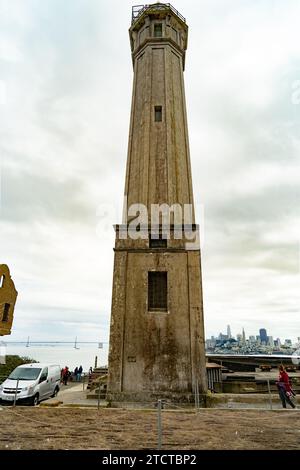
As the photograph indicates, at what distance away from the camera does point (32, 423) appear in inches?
337

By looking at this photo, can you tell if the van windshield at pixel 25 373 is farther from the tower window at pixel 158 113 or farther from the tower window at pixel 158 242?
the tower window at pixel 158 113

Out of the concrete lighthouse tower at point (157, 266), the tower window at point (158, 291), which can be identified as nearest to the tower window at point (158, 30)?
the concrete lighthouse tower at point (157, 266)

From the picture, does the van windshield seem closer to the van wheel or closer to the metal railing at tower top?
the van wheel

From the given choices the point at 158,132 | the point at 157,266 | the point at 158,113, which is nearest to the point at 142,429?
the point at 157,266

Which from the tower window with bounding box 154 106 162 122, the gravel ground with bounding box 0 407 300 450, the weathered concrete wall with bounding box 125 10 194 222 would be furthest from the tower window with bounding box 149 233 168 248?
the tower window with bounding box 154 106 162 122

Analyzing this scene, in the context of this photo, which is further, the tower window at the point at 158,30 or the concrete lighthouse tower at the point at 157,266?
the tower window at the point at 158,30

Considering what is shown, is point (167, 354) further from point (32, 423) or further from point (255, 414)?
point (32, 423)

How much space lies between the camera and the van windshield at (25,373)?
48.0 ft

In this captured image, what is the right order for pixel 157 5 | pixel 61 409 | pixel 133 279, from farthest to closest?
pixel 157 5
pixel 133 279
pixel 61 409

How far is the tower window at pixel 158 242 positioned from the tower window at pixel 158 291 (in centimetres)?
139

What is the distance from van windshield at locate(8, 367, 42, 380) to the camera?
14.6m

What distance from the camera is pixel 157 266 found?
14430mm
